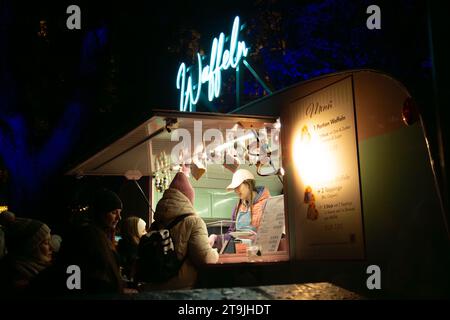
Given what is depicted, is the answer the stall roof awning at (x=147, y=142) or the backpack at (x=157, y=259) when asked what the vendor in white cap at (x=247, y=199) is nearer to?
the stall roof awning at (x=147, y=142)

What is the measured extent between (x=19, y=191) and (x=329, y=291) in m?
12.2

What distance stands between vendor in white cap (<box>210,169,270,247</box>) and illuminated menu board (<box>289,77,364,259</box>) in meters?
1.58

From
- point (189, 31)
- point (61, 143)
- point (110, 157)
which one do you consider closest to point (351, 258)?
point (110, 157)

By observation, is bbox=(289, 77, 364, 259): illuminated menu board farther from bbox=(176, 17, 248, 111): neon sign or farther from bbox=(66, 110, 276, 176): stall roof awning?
bbox=(176, 17, 248, 111): neon sign

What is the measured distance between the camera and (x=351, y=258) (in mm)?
5320

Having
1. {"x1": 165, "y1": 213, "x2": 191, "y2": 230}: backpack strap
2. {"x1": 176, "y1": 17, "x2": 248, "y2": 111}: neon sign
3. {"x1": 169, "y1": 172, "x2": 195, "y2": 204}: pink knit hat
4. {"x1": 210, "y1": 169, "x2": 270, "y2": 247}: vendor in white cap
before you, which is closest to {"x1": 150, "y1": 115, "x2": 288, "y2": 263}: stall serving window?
{"x1": 210, "y1": 169, "x2": 270, "y2": 247}: vendor in white cap

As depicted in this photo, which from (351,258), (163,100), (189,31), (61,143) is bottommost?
(351,258)

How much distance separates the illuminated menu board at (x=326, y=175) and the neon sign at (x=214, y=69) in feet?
6.37

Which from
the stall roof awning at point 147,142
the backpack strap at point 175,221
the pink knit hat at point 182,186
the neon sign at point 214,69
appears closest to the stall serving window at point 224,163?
the stall roof awning at point 147,142

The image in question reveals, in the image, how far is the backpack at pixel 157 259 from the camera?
596cm

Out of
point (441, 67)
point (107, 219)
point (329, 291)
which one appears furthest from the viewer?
point (107, 219)

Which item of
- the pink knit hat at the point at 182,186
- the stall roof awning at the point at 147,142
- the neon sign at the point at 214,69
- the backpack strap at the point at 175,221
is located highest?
the neon sign at the point at 214,69
